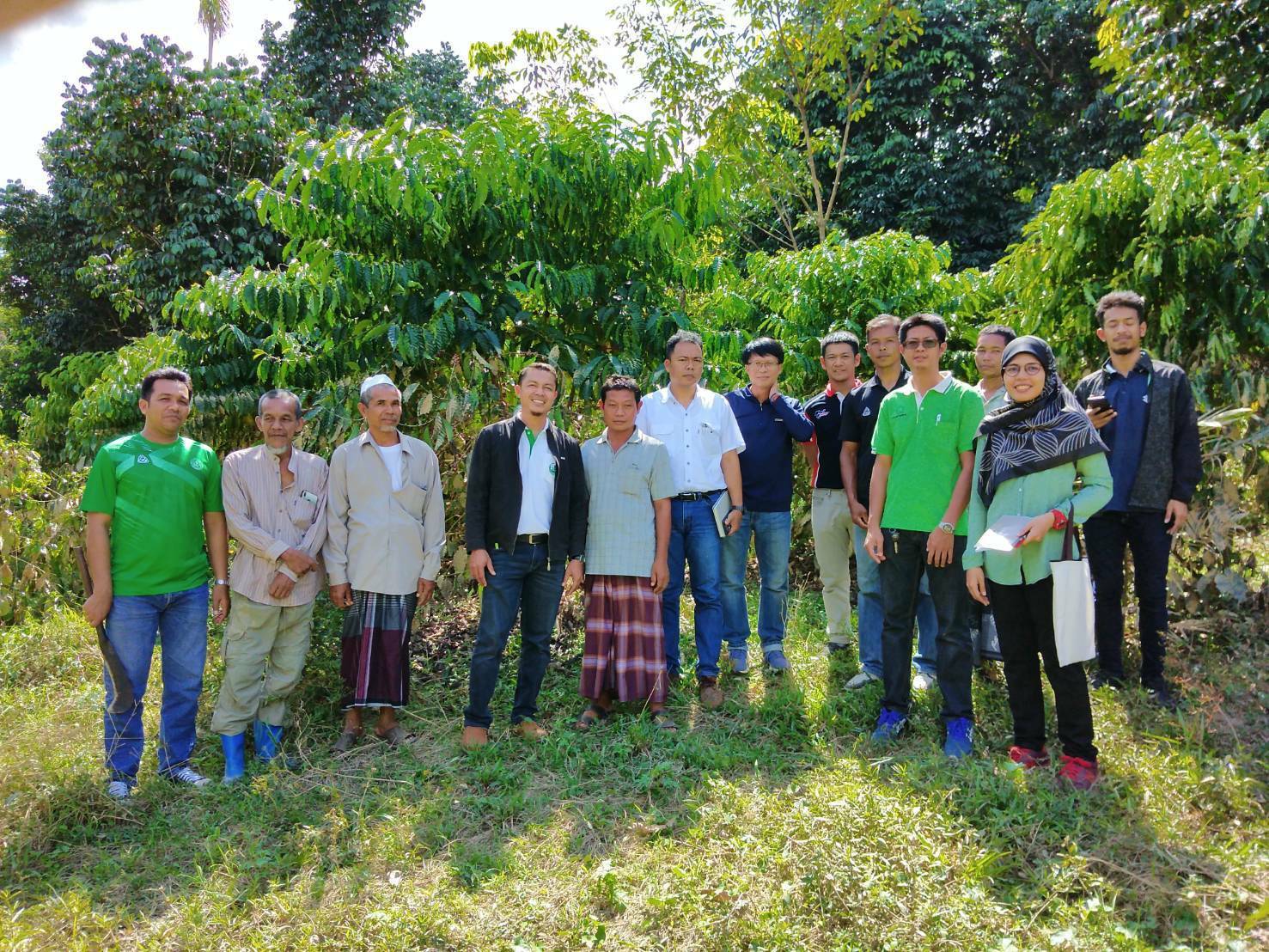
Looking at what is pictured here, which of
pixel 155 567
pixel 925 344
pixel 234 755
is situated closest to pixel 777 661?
pixel 925 344

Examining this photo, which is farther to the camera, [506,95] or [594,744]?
[506,95]

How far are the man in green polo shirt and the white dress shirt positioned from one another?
2.69 ft

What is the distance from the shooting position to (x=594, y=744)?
4008 millimetres

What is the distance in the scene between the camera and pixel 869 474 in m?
4.43

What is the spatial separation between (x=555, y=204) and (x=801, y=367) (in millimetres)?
1987

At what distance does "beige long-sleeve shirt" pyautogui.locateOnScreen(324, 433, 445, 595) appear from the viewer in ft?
13.4

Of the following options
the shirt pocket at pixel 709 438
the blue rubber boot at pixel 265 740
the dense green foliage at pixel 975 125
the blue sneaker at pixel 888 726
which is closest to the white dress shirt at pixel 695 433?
the shirt pocket at pixel 709 438

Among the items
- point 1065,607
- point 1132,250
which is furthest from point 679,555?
point 1132,250

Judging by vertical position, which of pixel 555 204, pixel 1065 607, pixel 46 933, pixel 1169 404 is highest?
pixel 555 204

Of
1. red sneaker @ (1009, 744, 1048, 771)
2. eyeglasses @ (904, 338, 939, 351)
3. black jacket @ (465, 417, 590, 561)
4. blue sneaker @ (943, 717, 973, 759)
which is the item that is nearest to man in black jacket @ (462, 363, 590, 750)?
black jacket @ (465, 417, 590, 561)

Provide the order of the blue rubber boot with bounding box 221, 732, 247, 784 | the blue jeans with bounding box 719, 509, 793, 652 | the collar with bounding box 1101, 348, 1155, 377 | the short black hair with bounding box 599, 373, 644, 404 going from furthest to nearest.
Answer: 1. the blue jeans with bounding box 719, 509, 793, 652
2. the short black hair with bounding box 599, 373, 644, 404
3. the collar with bounding box 1101, 348, 1155, 377
4. the blue rubber boot with bounding box 221, 732, 247, 784

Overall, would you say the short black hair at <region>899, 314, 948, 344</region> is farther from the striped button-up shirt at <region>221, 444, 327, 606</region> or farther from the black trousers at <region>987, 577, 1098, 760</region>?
the striped button-up shirt at <region>221, 444, 327, 606</region>

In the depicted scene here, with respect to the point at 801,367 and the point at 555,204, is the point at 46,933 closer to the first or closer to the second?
the point at 555,204

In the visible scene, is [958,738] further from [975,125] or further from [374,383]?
[975,125]
